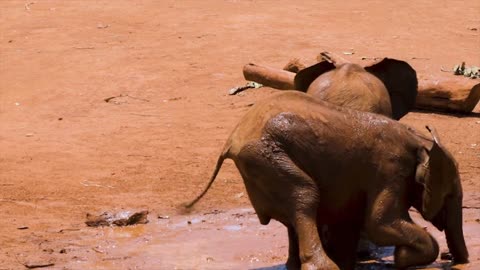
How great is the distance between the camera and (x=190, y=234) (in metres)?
9.63

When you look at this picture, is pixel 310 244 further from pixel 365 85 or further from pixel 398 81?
pixel 398 81

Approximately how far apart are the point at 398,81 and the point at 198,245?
1.90m

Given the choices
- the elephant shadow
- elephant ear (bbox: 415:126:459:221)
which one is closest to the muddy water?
the elephant shadow

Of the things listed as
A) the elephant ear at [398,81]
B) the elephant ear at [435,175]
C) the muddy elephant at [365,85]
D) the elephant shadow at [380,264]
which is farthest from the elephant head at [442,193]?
the elephant ear at [398,81]

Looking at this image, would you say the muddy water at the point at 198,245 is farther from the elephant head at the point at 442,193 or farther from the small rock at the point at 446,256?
the elephant head at the point at 442,193

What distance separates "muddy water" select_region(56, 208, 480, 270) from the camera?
8.66m

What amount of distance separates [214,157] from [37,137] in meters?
2.10

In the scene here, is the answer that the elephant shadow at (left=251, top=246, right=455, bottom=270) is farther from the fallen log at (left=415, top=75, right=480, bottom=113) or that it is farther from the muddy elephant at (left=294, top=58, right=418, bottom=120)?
the fallen log at (left=415, top=75, right=480, bottom=113)

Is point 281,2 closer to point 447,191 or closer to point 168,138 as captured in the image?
point 168,138

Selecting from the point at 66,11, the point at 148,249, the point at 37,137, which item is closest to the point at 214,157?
the point at 37,137

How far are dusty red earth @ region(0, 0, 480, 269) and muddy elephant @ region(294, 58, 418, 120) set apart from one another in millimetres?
1036

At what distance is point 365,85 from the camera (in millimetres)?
8938

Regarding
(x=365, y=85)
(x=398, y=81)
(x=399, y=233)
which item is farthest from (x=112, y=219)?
(x=399, y=233)

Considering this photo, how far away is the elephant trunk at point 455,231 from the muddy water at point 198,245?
3.6 inches
